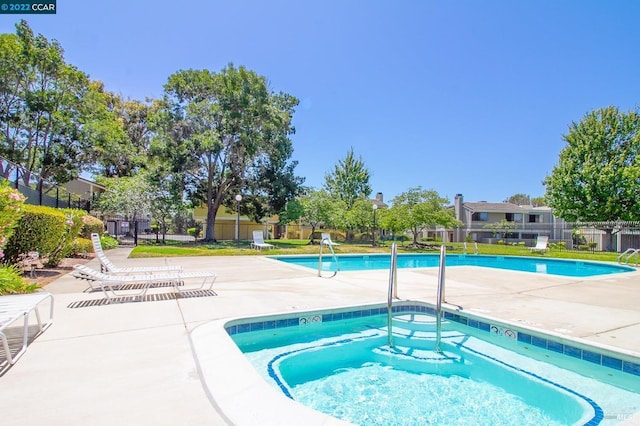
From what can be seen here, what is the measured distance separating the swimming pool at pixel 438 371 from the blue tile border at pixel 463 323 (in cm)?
1

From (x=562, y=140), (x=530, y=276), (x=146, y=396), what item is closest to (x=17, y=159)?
(x=146, y=396)

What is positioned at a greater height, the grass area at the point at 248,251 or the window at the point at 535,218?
the window at the point at 535,218

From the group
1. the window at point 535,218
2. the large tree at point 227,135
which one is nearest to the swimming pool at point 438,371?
the large tree at point 227,135

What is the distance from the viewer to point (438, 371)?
403cm

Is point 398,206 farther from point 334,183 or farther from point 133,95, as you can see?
point 133,95

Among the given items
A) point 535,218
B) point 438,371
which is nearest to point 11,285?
point 438,371

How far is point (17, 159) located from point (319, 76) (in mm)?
21012

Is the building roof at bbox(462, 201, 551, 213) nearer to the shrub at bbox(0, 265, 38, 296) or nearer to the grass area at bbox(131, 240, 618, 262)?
the grass area at bbox(131, 240, 618, 262)

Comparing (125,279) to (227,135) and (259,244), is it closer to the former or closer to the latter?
(259,244)

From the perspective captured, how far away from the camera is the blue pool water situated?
13.6 metres

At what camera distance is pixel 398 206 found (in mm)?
24062

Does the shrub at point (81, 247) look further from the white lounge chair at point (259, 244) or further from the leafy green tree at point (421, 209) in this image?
the leafy green tree at point (421, 209)

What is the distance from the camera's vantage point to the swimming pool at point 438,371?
3.14 meters

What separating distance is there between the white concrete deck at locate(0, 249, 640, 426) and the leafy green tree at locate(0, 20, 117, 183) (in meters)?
20.1
